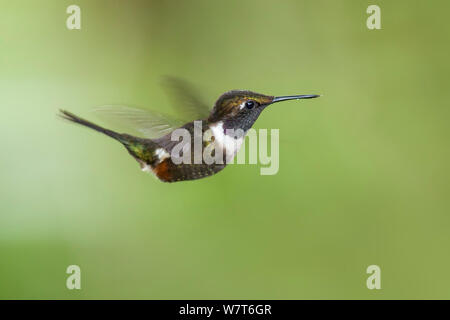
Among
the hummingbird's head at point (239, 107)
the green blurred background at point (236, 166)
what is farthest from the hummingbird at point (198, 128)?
the green blurred background at point (236, 166)

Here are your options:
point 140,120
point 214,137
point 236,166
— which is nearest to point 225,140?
point 214,137

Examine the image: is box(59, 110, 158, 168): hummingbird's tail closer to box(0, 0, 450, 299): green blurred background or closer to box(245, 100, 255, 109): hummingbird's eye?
box(245, 100, 255, 109): hummingbird's eye

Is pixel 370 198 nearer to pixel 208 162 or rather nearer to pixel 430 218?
pixel 430 218

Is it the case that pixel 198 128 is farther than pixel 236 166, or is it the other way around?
pixel 236 166

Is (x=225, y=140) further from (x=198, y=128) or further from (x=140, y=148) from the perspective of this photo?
(x=140, y=148)

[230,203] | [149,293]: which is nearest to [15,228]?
[149,293]

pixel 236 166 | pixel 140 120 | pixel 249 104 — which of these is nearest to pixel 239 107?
pixel 249 104

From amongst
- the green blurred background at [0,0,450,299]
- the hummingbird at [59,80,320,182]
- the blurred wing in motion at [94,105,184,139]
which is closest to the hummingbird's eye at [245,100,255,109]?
the hummingbird at [59,80,320,182]
